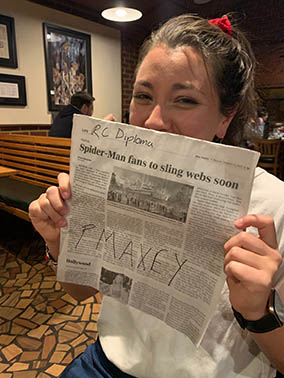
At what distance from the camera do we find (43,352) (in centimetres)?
145

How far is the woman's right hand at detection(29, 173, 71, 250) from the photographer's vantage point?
60 cm

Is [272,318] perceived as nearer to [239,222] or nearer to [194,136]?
[239,222]

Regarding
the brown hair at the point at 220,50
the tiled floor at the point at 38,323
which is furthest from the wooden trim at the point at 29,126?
the brown hair at the point at 220,50

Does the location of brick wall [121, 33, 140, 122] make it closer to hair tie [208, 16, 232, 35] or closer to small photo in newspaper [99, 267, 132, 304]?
hair tie [208, 16, 232, 35]

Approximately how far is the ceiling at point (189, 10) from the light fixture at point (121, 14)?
92 centimetres

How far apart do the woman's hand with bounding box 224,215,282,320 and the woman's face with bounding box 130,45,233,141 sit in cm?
30

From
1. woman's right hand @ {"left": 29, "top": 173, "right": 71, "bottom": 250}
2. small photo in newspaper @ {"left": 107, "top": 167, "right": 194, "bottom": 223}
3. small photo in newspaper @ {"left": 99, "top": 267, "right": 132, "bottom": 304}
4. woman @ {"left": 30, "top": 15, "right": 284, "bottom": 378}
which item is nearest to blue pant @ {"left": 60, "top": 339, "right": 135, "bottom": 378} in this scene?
woman @ {"left": 30, "top": 15, "right": 284, "bottom": 378}

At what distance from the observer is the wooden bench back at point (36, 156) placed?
95.3 inches

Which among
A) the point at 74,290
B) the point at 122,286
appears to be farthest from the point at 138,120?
the point at 74,290

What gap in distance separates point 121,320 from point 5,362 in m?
1.07

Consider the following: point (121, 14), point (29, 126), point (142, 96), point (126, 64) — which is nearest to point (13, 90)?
point (29, 126)

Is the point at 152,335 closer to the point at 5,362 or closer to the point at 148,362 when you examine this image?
the point at 148,362

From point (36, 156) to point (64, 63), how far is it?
1.61 m

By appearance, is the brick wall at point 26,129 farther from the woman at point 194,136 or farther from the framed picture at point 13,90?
the woman at point 194,136
